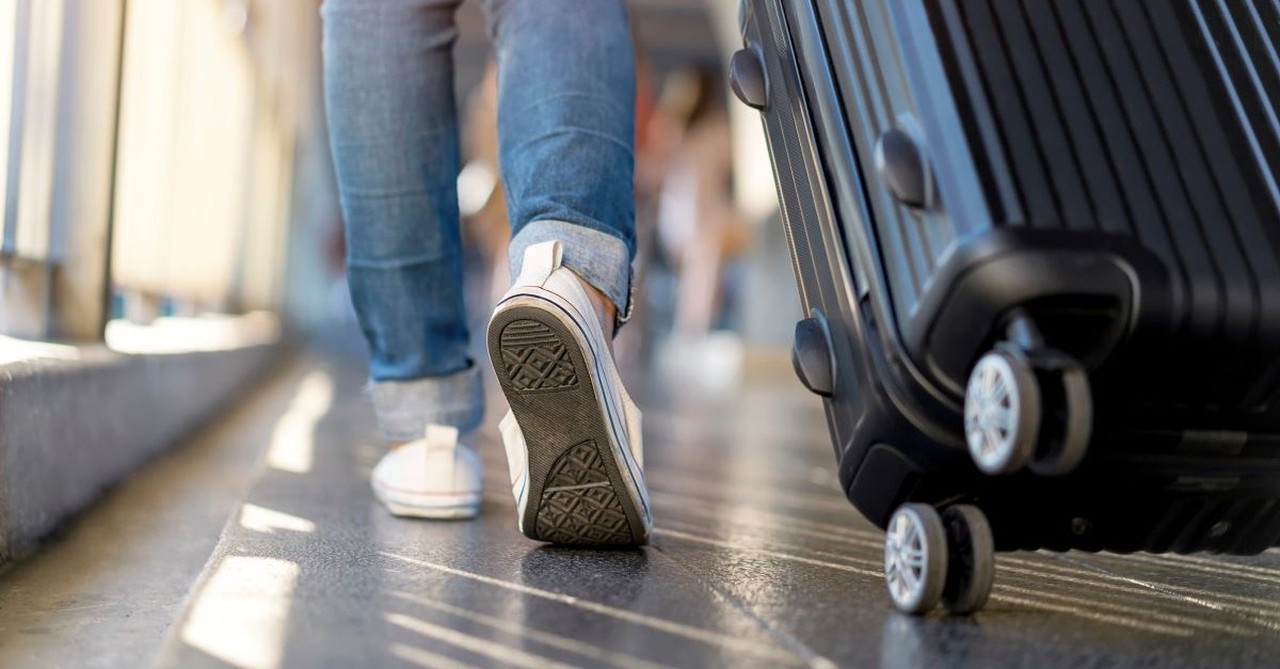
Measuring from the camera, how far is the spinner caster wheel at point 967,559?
102 centimetres

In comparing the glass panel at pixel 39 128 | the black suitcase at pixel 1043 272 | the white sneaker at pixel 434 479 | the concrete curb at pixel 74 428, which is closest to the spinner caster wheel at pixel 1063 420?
the black suitcase at pixel 1043 272

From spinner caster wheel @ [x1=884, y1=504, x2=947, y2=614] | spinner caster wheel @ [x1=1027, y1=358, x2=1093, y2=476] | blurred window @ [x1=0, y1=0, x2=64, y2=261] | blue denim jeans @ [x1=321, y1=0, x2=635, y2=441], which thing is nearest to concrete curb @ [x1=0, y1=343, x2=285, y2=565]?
blurred window @ [x1=0, y1=0, x2=64, y2=261]

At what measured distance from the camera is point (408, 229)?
1.50 m

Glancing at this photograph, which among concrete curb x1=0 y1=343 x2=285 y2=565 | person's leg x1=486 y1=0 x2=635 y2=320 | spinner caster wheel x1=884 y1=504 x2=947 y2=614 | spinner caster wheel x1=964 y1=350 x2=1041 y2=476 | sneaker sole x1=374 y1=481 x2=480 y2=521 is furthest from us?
sneaker sole x1=374 y1=481 x2=480 y2=521

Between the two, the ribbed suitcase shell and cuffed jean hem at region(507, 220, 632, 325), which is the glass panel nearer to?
cuffed jean hem at region(507, 220, 632, 325)

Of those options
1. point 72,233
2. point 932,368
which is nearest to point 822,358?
point 932,368

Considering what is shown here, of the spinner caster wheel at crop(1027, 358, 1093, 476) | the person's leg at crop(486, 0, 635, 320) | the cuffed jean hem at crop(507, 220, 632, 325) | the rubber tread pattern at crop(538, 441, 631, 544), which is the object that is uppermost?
the person's leg at crop(486, 0, 635, 320)

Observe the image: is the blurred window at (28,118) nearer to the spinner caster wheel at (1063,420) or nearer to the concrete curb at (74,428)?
the concrete curb at (74,428)

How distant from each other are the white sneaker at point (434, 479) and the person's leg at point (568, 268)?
0.22m

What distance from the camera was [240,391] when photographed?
4293 mm

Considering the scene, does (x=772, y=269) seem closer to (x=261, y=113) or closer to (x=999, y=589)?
(x=261, y=113)

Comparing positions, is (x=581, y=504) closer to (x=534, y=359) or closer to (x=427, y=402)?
(x=534, y=359)

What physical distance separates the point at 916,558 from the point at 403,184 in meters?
0.75

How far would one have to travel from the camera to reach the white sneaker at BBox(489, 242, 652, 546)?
1199mm
